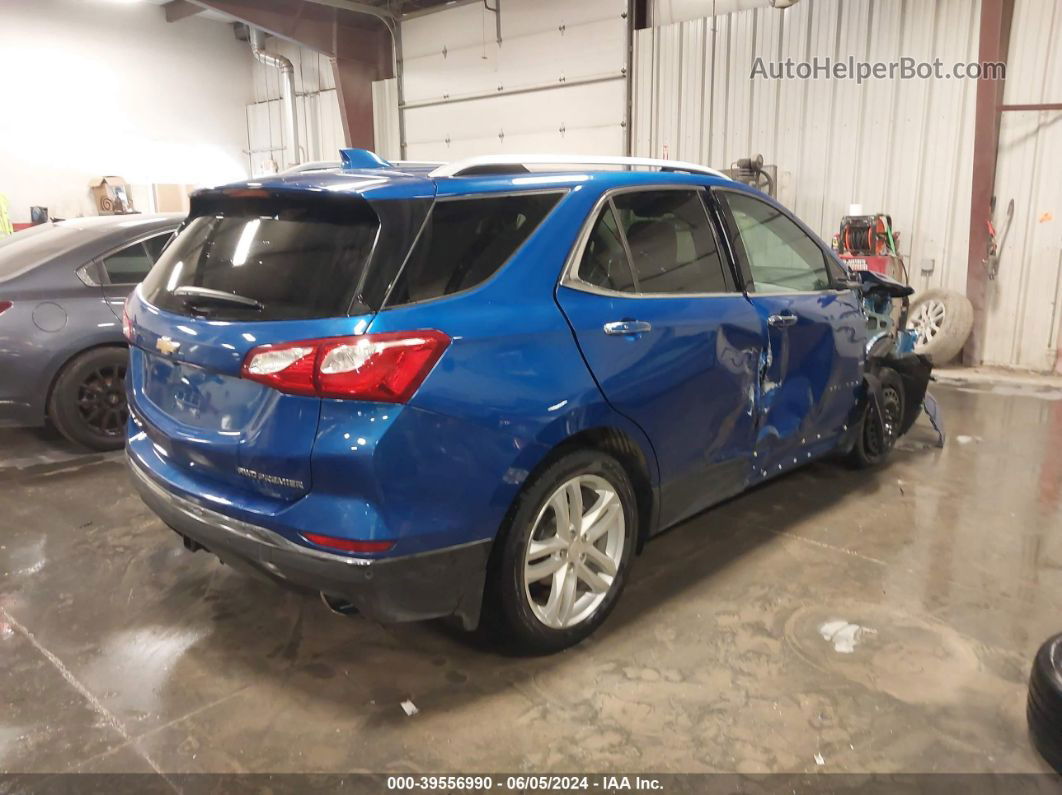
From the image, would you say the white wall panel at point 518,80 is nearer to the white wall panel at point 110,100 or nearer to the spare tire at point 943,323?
the white wall panel at point 110,100

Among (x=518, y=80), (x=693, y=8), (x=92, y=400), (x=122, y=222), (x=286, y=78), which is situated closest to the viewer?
(x=92, y=400)

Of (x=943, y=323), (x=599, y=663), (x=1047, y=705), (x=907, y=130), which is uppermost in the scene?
(x=907, y=130)

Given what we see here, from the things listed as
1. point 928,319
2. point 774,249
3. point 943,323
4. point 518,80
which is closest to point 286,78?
point 518,80

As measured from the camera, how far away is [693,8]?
8570 millimetres

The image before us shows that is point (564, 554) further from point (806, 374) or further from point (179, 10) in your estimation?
point (179, 10)

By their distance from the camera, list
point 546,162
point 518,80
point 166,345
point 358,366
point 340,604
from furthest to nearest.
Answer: point 518,80 < point 546,162 < point 166,345 < point 340,604 < point 358,366

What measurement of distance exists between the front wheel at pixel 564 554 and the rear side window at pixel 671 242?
0.70m

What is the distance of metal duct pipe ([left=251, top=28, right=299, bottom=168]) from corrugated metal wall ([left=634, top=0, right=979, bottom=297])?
6.93m

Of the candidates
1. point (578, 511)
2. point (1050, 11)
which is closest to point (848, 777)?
point (578, 511)

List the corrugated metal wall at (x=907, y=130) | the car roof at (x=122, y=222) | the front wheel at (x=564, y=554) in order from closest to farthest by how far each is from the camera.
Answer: the front wheel at (x=564, y=554)
the car roof at (x=122, y=222)
the corrugated metal wall at (x=907, y=130)

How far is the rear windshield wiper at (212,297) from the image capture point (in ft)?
7.06

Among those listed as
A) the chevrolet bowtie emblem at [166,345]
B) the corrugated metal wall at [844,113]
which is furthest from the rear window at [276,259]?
the corrugated metal wall at [844,113]

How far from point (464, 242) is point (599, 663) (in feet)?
4.66

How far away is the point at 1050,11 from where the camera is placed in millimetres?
6746
